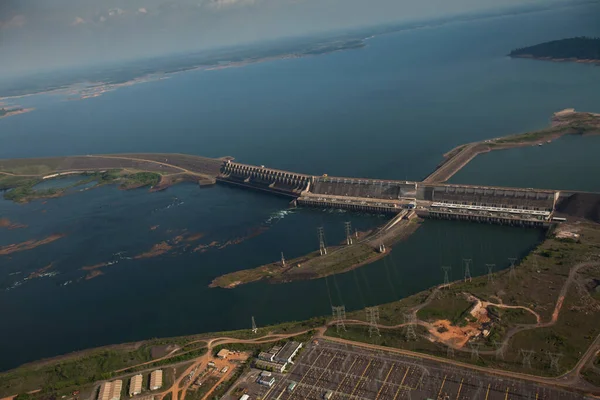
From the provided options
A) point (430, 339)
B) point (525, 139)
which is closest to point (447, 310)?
point (430, 339)

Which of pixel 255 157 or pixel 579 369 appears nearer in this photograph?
pixel 579 369

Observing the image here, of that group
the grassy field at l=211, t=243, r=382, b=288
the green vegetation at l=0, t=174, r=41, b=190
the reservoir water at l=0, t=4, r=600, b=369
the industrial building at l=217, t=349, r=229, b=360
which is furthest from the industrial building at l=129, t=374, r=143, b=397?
the green vegetation at l=0, t=174, r=41, b=190

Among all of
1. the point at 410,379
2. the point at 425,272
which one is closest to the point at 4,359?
the point at 410,379

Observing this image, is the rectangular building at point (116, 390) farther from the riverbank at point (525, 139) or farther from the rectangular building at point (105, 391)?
the riverbank at point (525, 139)

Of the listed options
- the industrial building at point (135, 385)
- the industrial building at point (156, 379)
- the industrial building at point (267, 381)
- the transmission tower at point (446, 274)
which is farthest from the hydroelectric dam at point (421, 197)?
the industrial building at point (135, 385)

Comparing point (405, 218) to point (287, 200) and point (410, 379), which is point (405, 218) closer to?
point (287, 200)

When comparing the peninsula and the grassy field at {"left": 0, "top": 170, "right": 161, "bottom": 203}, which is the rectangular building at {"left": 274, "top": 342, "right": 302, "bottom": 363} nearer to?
the peninsula
